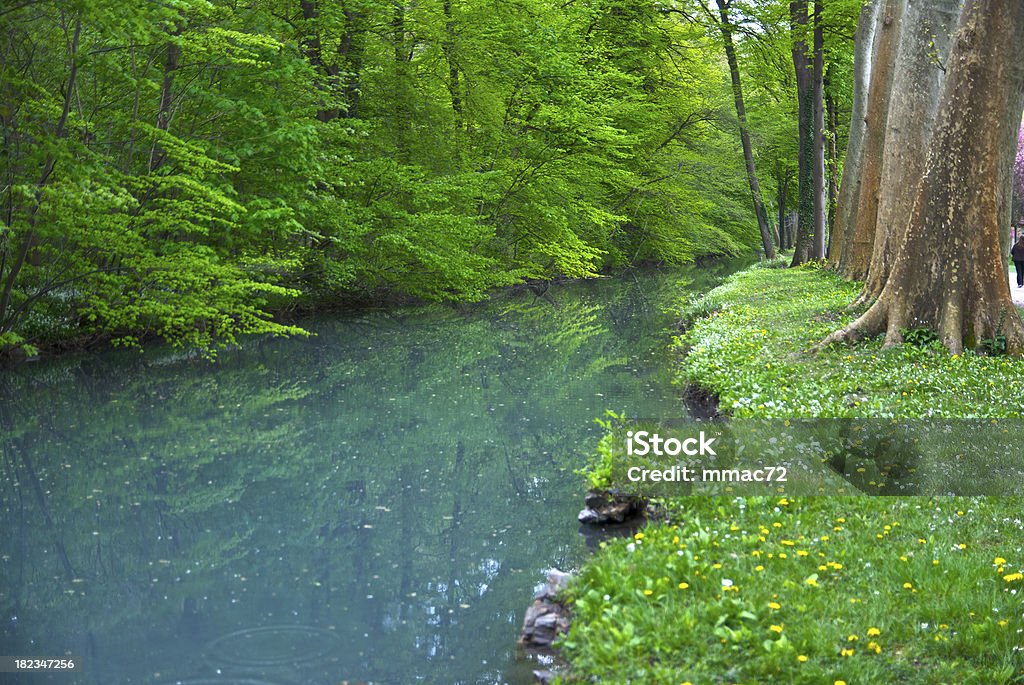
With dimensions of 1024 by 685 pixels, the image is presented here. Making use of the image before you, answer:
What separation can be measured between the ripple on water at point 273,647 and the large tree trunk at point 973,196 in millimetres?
7965

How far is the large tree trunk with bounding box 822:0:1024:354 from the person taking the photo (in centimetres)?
1101

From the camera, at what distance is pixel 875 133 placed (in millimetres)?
19031

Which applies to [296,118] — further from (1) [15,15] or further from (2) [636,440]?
(2) [636,440]

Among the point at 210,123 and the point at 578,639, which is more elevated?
the point at 210,123

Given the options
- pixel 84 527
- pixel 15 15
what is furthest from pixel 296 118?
pixel 84 527

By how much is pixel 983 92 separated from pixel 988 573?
25.5ft

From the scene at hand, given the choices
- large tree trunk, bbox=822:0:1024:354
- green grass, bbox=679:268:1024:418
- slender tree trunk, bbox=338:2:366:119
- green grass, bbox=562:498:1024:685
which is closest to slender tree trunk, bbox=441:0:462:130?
slender tree trunk, bbox=338:2:366:119

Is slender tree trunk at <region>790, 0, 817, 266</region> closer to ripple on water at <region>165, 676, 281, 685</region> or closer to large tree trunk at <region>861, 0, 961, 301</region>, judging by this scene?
large tree trunk at <region>861, 0, 961, 301</region>

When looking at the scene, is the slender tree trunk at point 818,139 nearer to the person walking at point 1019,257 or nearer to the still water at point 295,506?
the person walking at point 1019,257

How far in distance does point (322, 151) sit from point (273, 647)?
1739 cm

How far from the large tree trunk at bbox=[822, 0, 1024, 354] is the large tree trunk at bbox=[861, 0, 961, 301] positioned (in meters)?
2.38

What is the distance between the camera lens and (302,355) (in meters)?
19.1

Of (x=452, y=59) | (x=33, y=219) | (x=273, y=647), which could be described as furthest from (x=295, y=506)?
(x=452, y=59)

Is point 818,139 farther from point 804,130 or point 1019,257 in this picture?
point 1019,257
